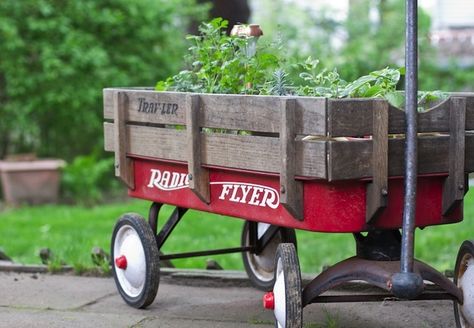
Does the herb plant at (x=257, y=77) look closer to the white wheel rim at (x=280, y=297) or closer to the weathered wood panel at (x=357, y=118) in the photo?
the weathered wood panel at (x=357, y=118)

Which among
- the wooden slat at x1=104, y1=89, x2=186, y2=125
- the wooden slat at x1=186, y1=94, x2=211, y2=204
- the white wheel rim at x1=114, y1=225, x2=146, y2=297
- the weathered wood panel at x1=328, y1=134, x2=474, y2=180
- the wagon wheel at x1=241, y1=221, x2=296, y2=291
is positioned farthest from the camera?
the wagon wheel at x1=241, y1=221, x2=296, y2=291

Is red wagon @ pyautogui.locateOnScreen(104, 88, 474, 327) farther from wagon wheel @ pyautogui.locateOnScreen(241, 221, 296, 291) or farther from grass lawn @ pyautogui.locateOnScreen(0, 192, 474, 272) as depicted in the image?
grass lawn @ pyautogui.locateOnScreen(0, 192, 474, 272)

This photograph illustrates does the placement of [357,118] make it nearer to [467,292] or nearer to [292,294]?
[292,294]

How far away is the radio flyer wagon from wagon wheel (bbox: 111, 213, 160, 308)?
32 centimetres

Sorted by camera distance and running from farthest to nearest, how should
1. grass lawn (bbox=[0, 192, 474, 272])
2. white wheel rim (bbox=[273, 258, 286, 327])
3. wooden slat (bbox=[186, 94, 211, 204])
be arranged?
grass lawn (bbox=[0, 192, 474, 272]) < wooden slat (bbox=[186, 94, 211, 204]) < white wheel rim (bbox=[273, 258, 286, 327])

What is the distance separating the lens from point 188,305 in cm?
525

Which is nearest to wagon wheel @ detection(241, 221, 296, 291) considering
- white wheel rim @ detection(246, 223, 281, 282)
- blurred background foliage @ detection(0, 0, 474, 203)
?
white wheel rim @ detection(246, 223, 281, 282)

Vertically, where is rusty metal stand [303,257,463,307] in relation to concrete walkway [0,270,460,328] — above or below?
above

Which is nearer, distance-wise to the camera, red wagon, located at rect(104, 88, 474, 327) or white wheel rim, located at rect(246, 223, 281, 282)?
red wagon, located at rect(104, 88, 474, 327)

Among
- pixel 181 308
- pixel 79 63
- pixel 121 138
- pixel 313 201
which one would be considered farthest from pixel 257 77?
pixel 79 63

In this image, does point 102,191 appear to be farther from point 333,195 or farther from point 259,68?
point 333,195

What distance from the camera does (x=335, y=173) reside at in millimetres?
3809

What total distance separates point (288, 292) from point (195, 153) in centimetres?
87

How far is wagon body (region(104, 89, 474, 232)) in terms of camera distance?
388cm
